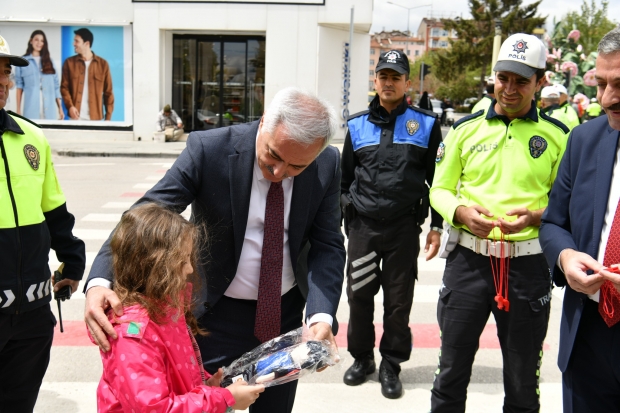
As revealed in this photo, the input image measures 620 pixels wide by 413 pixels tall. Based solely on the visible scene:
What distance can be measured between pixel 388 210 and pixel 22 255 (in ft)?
7.65

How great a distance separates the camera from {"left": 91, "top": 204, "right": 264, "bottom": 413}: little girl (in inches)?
79.9

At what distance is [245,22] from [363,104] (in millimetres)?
4980

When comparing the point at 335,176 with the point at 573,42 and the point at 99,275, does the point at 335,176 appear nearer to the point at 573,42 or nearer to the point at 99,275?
the point at 99,275

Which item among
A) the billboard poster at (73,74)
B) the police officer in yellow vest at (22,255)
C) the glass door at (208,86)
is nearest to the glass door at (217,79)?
the glass door at (208,86)

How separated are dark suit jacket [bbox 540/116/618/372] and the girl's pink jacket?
1377mm

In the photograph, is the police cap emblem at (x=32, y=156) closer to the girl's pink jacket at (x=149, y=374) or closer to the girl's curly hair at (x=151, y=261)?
the girl's curly hair at (x=151, y=261)

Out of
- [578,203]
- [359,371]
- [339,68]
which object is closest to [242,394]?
[578,203]

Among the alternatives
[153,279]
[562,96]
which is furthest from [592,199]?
[562,96]

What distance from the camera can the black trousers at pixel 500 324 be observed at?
11.4ft

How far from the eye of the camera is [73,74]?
22547 millimetres

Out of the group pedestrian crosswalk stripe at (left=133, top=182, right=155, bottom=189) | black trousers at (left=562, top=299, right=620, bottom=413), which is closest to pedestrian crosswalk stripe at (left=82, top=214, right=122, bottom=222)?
pedestrian crosswalk stripe at (left=133, top=182, right=155, bottom=189)

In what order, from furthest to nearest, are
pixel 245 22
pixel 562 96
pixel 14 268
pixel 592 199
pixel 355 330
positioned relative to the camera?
pixel 245 22 → pixel 562 96 → pixel 355 330 → pixel 14 268 → pixel 592 199

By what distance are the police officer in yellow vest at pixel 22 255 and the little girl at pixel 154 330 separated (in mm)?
860

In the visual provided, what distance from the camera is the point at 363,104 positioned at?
24031 millimetres
